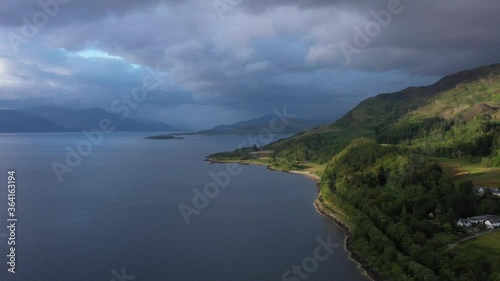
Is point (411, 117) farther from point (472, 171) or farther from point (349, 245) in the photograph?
point (349, 245)

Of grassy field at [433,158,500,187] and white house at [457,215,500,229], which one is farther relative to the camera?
grassy field at [433,158,500,187]

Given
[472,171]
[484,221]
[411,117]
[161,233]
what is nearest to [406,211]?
[484,221]

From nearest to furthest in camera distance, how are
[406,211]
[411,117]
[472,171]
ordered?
[406,211], [472,171], [411,117]

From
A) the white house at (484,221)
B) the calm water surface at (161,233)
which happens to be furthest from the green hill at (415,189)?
the calm water surface at (161,233)

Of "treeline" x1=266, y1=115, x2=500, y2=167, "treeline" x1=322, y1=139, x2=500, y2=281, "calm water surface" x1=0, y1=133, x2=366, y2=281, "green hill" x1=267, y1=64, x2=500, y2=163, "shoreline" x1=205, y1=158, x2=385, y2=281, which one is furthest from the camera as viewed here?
"green hill" x1=267, y1=64, x2=500, y2=163

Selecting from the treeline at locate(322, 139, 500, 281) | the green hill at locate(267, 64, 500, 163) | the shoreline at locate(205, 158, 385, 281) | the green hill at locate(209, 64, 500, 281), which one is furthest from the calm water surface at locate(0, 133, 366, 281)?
the green hill at locate(267, 64, 500, 163)

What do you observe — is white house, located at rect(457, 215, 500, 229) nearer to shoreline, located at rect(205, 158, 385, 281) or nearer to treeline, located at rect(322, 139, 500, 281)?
treeline, located at rect(322, 139, 500, 281)

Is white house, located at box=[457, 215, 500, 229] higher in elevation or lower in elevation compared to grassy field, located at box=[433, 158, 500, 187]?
lower

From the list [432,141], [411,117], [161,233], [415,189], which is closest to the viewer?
[161,233]
